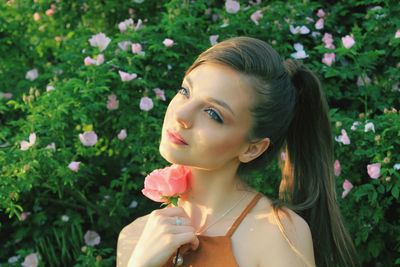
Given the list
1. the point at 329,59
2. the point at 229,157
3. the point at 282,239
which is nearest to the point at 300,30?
the point at 329,59

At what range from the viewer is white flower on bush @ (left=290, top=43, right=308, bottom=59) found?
3.73m

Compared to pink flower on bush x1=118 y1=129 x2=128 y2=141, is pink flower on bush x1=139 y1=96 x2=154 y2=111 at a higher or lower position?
higher

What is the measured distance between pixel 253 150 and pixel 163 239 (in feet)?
1.22

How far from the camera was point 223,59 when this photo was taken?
220cm

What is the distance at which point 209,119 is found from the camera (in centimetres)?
215

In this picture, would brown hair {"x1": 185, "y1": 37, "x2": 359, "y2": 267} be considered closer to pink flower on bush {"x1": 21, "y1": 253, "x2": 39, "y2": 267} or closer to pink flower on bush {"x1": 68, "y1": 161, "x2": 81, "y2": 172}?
pink flower on bush {"x1": 68, "y1": 161, "x2": 81, "y2": 172}

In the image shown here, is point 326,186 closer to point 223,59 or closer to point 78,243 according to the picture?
point 223,59

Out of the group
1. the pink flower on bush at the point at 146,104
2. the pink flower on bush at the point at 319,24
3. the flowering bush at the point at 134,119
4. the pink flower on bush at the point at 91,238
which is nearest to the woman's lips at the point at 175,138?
the flowering bush at the point at 134,119

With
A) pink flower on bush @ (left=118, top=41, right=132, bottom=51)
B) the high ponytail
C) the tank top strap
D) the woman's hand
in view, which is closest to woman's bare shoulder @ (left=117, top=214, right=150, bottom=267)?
the woman's hand

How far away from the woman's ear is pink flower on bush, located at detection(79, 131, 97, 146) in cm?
136

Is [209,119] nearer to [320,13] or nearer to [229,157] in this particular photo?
[229,157]

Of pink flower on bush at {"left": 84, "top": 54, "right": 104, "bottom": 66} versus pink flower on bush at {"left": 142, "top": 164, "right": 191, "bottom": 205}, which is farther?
pink flower on bush at {"left": 84, "top": 54, "right": 104, "bottom": 66}

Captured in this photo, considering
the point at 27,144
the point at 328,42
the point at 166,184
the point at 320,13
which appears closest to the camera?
the point at 166,184

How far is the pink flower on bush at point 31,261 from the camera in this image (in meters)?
3.56
